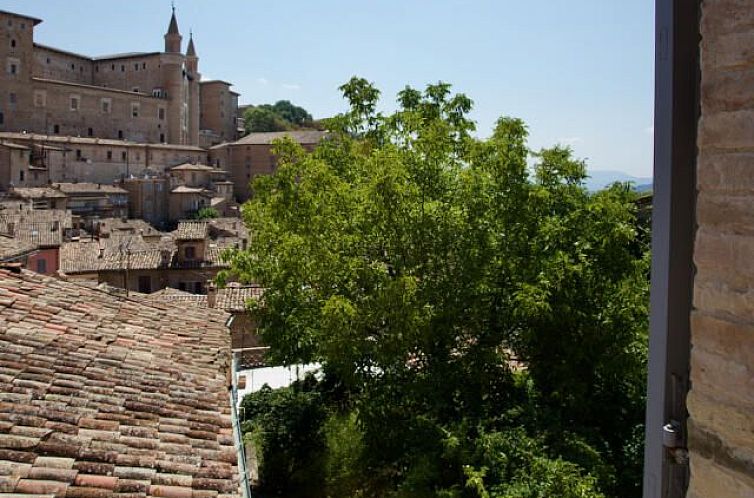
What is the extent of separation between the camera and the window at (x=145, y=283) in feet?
104

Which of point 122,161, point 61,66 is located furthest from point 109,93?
point 122,161

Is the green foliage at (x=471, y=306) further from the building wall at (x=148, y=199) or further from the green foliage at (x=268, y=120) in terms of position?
the green foliage at (x=268, y=120)

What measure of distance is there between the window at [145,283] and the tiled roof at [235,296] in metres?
7.62

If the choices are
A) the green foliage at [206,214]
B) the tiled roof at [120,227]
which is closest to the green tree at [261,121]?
the green foliage at [206,214]

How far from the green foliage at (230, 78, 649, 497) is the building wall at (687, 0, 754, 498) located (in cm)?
805

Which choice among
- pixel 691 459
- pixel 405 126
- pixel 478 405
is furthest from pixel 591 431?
pixel 691 459

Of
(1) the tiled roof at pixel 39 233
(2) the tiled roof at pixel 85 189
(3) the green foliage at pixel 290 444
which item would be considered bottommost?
(3) the green foliage at pixel 290 444

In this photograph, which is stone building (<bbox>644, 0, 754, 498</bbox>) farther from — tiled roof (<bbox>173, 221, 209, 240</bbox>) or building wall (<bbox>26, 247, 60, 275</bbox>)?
tiled roof (<bbox>173, 221, 209, 240</bbox>)

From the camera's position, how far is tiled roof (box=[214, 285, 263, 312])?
23938 mm

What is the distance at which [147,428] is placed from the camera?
5.05 meters

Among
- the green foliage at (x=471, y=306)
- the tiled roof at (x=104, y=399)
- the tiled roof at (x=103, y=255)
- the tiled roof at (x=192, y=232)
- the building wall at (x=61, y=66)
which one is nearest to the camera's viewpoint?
the tiled roof at (x=104, y=399)

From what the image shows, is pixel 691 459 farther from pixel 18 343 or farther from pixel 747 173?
pixel 18 343

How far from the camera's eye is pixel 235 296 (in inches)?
985

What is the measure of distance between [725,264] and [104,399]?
4.88 m
